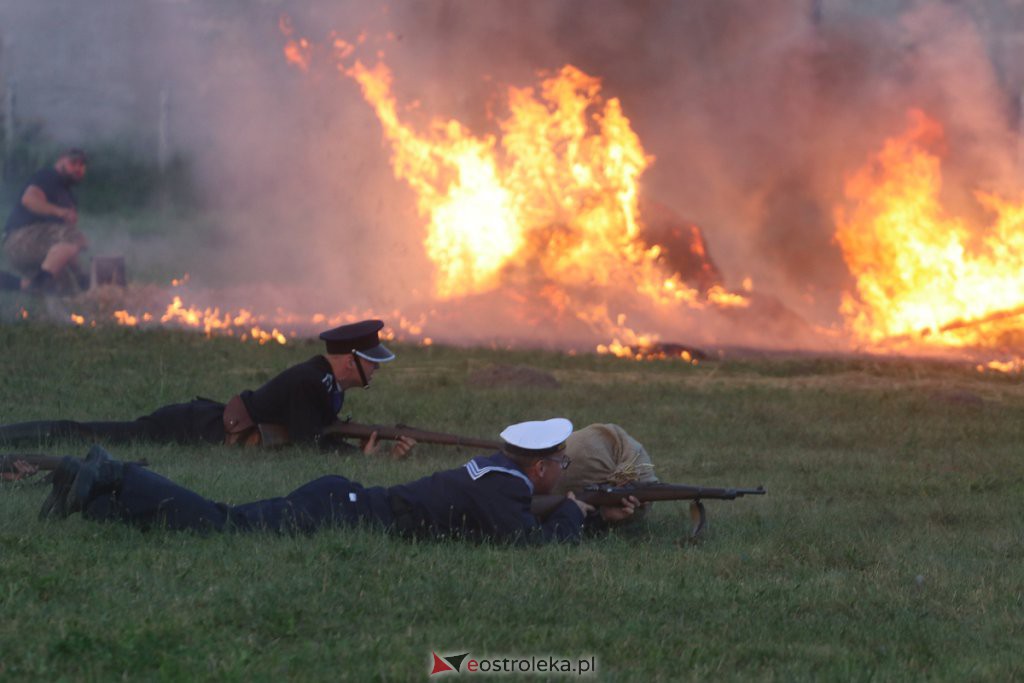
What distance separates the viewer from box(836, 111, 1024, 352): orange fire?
1788 centimetres

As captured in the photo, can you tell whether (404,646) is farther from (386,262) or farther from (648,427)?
(386,262)

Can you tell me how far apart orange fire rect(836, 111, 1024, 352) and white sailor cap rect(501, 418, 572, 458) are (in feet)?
38.6

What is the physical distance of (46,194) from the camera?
1959cm

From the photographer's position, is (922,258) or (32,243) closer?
(922,258)

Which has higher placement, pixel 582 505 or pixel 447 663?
pixel 582 505

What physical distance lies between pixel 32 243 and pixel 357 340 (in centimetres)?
1045

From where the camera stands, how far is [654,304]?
1862 centimetres

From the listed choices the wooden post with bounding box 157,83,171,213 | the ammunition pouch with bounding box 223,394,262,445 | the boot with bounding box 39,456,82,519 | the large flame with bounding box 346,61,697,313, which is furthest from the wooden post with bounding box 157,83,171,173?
the boot with bounding box 39,456,82,519

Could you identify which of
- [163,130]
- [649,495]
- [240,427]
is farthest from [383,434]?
[163,130]

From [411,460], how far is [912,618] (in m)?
4.90

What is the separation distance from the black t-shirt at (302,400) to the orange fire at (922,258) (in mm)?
9832

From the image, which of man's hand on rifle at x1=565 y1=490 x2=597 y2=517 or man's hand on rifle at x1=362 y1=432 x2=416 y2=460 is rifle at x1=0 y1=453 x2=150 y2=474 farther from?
man's hand on rifle at x1=362 y1=432 x2=416 y2=460

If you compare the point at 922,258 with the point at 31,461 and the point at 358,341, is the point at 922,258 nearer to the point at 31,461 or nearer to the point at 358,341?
the point at 358,341

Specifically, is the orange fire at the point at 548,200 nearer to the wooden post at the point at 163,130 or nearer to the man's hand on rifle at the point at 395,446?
the wooden post at the point at 163,130
